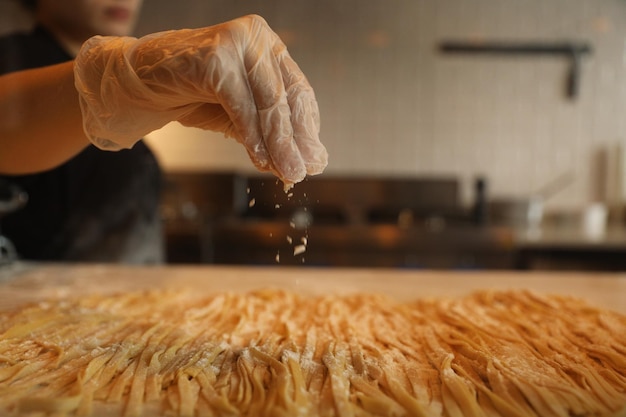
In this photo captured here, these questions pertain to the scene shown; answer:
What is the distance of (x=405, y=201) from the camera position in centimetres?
312

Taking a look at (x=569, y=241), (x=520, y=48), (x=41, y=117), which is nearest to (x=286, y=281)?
(x=41, y=117)

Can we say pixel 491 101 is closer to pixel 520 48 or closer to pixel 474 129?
pixel 474 129

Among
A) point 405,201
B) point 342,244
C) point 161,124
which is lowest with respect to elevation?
point 342,244

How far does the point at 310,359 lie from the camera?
75cm

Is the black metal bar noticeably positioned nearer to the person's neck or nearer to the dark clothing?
the dark clothing

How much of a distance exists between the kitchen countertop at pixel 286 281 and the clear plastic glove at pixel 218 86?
67cm

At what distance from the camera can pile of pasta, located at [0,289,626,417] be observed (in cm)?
60

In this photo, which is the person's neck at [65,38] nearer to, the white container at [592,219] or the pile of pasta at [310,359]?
the pile of pasta at [310,359]

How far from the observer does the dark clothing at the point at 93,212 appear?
4.59ft

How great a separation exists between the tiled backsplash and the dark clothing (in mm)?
1570

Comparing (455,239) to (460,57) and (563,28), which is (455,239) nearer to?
(460,57)

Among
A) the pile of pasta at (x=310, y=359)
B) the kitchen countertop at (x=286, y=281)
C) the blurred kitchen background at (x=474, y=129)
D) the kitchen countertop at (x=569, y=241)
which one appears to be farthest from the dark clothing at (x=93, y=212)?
the kitchen countertop at (x=569, y=241)

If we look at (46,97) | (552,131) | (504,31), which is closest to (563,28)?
(504,31)

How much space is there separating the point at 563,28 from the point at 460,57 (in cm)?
70
